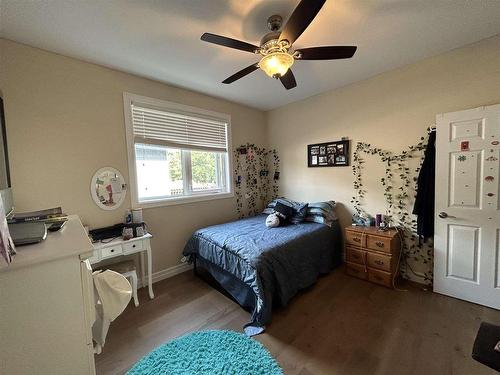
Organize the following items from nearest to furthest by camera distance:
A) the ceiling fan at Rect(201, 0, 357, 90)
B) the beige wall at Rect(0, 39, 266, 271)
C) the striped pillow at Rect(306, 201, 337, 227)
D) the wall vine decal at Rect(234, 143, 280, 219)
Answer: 1. the ceiling fan at Rect(201, 0, 357, 90)
2. the beige wall at Rect(0, 39, 266, 271)
3. the striped pillow at Rect(306, 201, 337, 227)
4. the wall vine decal at Rect(234, 143, 280, 219)

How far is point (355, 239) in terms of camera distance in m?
2.64

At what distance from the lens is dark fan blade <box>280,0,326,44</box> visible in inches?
44.7

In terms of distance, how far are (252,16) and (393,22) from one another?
116 centimetres

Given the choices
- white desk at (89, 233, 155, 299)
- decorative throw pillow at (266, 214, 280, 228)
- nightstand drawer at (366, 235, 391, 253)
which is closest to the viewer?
white desk at (89, 233, 155, 299)

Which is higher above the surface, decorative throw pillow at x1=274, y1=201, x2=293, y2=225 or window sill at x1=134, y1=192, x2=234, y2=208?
window sill at x1=134, y1=192, x2=234, y2=208

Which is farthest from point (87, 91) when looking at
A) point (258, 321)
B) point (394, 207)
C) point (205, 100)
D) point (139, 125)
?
point (394, 207)

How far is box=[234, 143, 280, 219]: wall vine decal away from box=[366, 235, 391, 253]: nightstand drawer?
187cm

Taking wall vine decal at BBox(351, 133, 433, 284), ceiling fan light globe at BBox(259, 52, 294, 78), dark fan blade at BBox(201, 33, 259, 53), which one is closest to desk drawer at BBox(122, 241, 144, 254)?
dark fan blade at BBox(201, 33, 259, 53)

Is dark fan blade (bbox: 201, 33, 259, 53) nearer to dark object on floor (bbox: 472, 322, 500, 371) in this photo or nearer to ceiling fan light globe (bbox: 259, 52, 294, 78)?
ceiling fan light globe (bbox: 259, 52, 294, 78)

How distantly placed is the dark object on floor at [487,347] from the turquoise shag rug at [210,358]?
1106 millimetres

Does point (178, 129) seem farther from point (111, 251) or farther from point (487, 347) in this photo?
point (487, 347)

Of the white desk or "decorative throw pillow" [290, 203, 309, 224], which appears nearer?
the white desk

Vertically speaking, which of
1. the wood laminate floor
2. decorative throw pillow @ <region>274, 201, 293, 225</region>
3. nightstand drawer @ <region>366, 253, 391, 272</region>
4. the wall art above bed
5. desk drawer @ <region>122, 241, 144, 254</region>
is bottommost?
the wood laminate floor

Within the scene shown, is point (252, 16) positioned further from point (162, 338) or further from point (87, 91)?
point (162, 338)
